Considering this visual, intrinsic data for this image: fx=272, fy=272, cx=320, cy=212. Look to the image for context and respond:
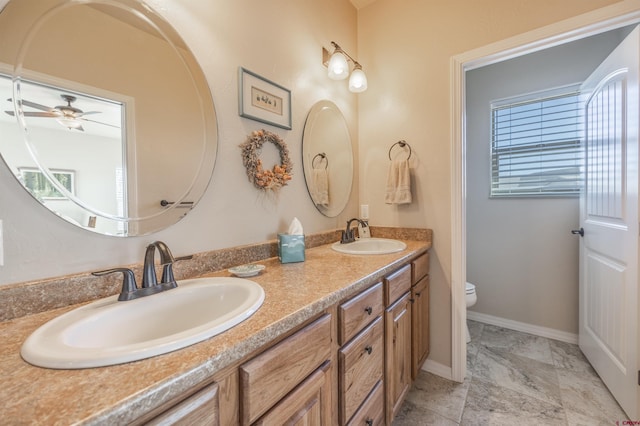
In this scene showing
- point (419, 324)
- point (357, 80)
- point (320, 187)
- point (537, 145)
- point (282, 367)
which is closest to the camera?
point (282, 367)

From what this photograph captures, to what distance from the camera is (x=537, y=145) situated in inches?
90.6

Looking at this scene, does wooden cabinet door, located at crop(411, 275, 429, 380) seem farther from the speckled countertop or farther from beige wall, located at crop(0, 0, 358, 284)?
the speckled countertop

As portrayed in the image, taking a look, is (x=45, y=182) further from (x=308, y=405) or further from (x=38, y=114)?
(x=308, y=405)

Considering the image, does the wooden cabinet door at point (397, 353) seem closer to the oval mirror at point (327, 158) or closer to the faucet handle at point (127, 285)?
the oval mirror at point (327, 158)

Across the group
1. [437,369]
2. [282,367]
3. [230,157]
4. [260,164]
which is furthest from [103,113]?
[437,369]

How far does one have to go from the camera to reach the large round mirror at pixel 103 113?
746mm

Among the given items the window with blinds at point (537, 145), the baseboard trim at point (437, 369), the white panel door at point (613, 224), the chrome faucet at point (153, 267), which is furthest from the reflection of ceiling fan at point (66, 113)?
the window with blinds at point (537, 145)

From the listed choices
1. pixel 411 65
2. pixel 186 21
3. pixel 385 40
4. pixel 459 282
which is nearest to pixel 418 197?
pixel 459 282

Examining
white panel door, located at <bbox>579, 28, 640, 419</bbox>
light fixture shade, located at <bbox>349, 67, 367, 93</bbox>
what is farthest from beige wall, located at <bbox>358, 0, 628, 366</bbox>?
white panel door, located at <bbox>579, 28, 640, 419</bbox>

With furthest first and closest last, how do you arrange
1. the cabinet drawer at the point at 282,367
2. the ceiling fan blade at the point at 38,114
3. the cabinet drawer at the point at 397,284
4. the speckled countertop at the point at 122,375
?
the cabinet drawer at the point at 397,284 < the ceiling fan blade at the point at 38,114 < the cabinet drawer at the point at 282,367 < the speckled countertop at the point at 122,375

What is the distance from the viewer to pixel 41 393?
1.36ft

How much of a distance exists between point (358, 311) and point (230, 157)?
851 millimetres

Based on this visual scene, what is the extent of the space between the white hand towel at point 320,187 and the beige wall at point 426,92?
0.46m

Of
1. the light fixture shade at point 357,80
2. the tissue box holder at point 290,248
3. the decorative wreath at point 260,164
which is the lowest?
the tissue box holder at point 290,248
